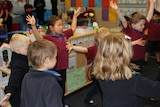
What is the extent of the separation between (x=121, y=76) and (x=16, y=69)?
0.86m

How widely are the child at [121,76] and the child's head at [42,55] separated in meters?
0.31

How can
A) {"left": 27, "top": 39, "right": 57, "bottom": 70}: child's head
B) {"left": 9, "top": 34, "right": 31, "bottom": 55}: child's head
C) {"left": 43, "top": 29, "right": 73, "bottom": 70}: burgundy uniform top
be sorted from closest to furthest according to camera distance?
{"left": 27, "top": 39, "right": 57, "bottom": 70}: child's head
{"left": 9, "top": 34, "right": 31, "bottom": 55}: child's head
{"left": 43, "top": 29, "right": 73, "bottom": 70}: burgundy uniform top

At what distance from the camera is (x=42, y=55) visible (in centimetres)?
140

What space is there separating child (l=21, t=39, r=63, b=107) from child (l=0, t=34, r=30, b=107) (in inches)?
10.3

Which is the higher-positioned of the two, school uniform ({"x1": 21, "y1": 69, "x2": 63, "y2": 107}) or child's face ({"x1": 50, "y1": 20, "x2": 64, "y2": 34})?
child's face ({"x1": 50, "y1": 20, "x2": 64, "y2": 34})

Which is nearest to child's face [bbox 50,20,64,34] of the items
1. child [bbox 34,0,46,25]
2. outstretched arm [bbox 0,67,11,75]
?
outstretched arm [bbox 0,67,11,75]

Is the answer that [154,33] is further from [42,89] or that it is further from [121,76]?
[42,89]

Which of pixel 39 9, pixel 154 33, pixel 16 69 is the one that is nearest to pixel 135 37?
pixel 16 69

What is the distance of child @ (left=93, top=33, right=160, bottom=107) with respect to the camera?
4.26 feet

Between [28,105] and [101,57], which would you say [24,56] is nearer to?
[28,105]

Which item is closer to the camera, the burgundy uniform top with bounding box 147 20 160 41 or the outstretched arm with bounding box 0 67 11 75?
the outstretched arm with bounding box 0 67 11 75

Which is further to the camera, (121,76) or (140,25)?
(140,25)

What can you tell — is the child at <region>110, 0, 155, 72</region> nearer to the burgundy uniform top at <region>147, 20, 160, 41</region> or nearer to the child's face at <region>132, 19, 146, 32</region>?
the child's face at <region>132, 19, 146, 32</region>

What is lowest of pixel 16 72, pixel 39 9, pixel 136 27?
pixel 16 72
